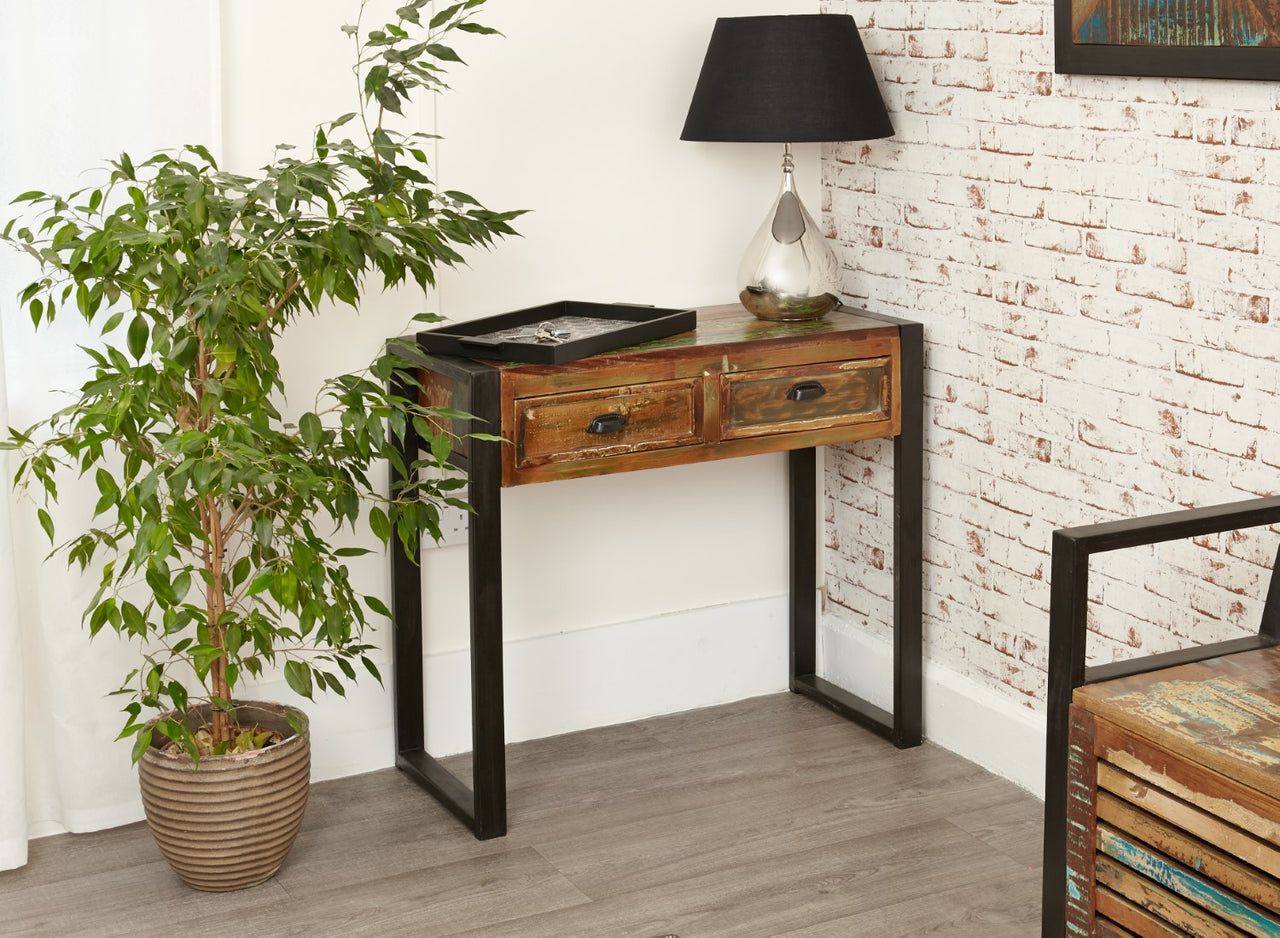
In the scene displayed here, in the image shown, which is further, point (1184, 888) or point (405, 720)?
point (405, 720)

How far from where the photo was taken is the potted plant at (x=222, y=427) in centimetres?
227

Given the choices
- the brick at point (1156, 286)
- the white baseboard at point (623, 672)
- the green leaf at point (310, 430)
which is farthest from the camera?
the white baseboard at point (623, 672)

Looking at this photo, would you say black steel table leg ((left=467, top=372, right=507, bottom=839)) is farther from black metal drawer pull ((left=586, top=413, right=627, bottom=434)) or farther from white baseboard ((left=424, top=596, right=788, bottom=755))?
white baseboard ((left=424, top=596, right=788, bottom=755))

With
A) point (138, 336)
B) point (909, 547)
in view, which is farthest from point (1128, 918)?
point (138, 336)

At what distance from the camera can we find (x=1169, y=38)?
2.37 m

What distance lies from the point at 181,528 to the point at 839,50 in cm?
148

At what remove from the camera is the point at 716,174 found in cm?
323

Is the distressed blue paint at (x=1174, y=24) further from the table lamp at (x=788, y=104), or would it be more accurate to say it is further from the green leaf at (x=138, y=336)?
the green leaf at (x=138, y=336)

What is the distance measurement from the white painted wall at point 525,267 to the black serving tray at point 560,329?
17 centimetres

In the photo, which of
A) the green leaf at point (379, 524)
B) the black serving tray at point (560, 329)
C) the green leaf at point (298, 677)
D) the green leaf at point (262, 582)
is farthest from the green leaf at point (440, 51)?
the green leaf at point (298, 677)

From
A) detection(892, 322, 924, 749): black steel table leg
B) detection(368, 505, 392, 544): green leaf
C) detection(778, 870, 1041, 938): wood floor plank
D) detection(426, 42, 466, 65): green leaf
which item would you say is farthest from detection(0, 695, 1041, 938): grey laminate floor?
detection(426, 42, 466, 65): green leaf

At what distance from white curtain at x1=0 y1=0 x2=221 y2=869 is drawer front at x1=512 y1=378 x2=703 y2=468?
77cm

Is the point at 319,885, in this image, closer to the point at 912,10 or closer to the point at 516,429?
the point at 516,429

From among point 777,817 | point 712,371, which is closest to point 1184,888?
point 777,817
